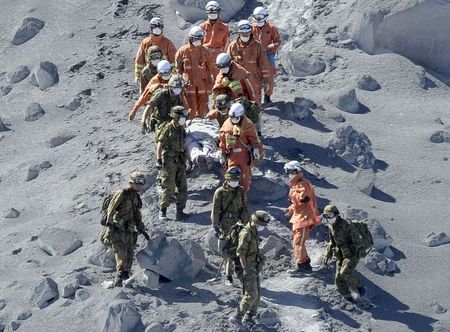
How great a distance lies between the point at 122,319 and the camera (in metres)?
19.3

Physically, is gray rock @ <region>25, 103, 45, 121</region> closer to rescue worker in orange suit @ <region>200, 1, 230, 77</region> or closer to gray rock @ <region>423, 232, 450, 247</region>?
rescue worker in orange suit @ <region>200, 1, 230, 77</region>

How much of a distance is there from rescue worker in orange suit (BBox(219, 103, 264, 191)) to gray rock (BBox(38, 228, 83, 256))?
8.74 feet

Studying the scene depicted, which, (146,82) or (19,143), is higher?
(146,82)

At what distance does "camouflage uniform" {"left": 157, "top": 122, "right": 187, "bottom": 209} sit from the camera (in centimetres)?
2097

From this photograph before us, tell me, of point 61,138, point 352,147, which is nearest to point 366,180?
point 352,147

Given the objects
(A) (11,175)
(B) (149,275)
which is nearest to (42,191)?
(A) (11,175)

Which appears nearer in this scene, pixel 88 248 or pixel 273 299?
pixel 273 299

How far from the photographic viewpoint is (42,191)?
23875 millimetres

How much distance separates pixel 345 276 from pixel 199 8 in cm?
1001

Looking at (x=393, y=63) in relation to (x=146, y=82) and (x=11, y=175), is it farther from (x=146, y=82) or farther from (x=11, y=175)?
(x=11, y=175)

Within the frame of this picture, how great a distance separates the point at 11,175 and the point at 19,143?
4.35ft

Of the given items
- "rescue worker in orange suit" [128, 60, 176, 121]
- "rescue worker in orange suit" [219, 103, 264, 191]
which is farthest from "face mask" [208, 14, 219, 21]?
"rescue worker in orange suit" [219, 103, 264, 191]

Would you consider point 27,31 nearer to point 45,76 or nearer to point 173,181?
point 45,76

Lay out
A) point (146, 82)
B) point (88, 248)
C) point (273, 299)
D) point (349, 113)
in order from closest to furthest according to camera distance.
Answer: point (273, 299) → point (88, 248) → point (146, 82) → point (349, 113)
